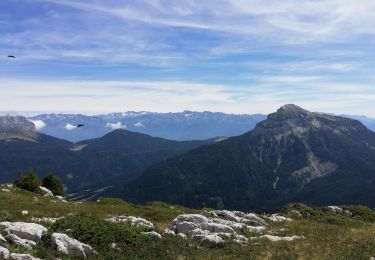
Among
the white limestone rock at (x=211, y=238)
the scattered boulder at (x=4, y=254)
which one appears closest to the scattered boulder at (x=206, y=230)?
the white limestone rock at (x=211, y=238)

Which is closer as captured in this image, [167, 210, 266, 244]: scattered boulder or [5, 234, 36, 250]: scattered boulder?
[5, 234, 36, 250]: scattered boulder

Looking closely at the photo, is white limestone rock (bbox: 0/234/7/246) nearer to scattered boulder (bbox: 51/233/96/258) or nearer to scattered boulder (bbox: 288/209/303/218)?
scattered boulder (bbox: 51/233/96/258)

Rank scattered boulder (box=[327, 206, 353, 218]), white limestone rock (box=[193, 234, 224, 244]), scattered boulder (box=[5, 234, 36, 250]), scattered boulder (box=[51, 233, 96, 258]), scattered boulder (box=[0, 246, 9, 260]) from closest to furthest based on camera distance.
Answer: scattered boulder (box=[0, 246, 9, 260]) → scattered boulder (box=[5, 234, 36, 250]) → scattered boulder (box=[51, 233, 96, 258]) → white limestone rock (box=[193, 234, 224, 244]) → scattered boulder (box=[327, 206, 353, 218])

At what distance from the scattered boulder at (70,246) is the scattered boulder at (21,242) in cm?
98

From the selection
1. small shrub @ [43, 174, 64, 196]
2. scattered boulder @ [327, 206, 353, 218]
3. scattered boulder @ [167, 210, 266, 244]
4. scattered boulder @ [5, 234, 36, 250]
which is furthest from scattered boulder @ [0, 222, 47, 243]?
small shrub @ [43, 174, 64, 196]

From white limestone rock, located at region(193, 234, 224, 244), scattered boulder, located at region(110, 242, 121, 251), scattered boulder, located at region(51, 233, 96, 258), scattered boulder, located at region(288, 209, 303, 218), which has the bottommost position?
scattered boulder, located at region(288, 209, 303, 218)

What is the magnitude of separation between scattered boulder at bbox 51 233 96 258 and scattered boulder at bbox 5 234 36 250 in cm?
98

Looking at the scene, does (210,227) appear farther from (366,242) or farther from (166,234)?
(366,242)

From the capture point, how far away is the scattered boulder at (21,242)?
19.7 m

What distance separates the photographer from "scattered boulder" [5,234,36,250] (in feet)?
64.5

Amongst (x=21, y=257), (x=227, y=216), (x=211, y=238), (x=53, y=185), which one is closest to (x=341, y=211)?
(x=227, y=216)

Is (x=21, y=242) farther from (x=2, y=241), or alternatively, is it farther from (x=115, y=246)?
(x=115, y=246)

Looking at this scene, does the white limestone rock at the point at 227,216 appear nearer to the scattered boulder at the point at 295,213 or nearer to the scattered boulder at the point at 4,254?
the scattered boulder at the point at 295,213

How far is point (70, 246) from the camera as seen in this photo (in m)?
20.7
